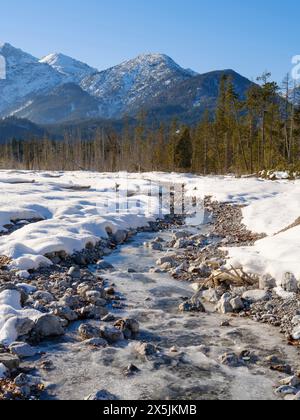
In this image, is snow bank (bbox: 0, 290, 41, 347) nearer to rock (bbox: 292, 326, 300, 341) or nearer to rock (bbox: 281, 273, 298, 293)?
rock (bbox: 292, 326, 300, 341)

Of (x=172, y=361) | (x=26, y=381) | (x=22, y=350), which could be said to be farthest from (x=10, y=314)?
(x=172, y=361)

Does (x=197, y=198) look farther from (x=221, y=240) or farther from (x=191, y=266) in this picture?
(x=191, y=266)

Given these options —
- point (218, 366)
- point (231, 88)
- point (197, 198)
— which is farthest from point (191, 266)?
point (231, 88)

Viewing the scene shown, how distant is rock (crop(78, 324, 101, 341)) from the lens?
729cm

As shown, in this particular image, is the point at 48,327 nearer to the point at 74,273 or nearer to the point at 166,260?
the point at 74,273

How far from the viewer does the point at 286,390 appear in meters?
5.65

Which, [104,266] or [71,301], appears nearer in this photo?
[71,301]

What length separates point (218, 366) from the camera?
6.42m

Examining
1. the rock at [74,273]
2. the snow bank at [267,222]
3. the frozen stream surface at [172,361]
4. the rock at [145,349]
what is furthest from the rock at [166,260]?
the rock at [145,349]

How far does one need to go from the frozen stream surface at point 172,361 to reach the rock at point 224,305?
21 centimetres

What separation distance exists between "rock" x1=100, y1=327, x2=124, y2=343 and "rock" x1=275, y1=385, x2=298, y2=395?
259cm

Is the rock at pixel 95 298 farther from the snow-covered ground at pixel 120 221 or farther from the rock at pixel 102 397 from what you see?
the rock at pixel 102 397

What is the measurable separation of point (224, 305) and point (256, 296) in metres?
0.70
